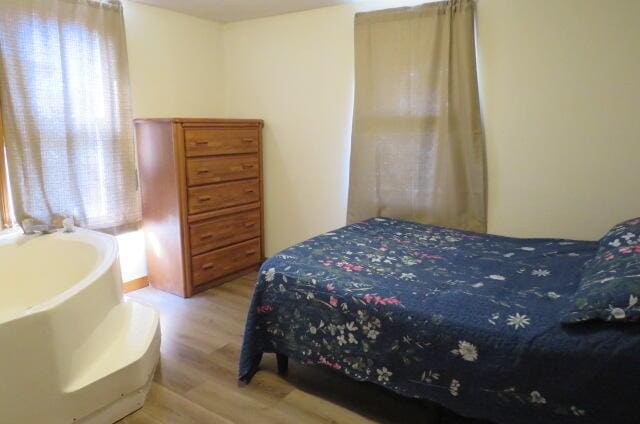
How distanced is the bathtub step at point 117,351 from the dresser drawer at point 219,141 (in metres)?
1.22

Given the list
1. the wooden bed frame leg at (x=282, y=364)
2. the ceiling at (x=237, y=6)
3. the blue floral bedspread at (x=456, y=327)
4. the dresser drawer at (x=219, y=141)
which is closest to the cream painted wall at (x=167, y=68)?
the ceiling at (x=237, y=6)

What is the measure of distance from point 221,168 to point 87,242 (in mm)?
1084

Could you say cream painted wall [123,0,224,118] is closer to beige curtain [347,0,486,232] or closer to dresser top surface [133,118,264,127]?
dresser top surface [133,118,264,127]

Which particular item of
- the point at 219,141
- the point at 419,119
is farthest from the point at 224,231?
the point at 419,119

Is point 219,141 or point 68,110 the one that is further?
point 219,141

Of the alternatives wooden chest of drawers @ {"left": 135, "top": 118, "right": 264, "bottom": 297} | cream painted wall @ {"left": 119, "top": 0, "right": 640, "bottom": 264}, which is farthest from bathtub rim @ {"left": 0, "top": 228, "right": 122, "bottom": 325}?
cream painted wall @ {"left": 119, "top": 0, "right": 640, "bottom": 264}

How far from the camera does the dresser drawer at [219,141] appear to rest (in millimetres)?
3053

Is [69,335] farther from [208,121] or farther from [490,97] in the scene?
[490,97]

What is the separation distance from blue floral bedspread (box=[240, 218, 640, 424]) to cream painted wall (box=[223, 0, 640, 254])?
14.0 inches

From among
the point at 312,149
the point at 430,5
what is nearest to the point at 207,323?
the point at 312,149

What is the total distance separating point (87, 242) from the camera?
2611mm

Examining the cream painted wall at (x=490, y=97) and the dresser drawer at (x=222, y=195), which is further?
the dresser drawer at (x=222, y=195)

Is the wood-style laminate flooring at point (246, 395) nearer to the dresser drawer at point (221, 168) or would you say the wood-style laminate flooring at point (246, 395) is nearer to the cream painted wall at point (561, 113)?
the dresser drawer at point (221, 168)

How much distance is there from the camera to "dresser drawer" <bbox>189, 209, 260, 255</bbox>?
3189 mm
